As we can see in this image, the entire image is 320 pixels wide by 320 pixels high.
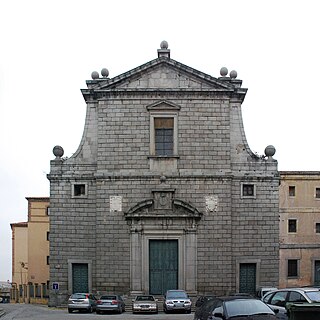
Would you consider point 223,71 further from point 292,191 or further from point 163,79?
point 292,191

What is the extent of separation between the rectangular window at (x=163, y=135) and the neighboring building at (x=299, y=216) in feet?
67.2

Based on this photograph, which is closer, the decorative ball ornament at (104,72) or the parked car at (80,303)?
the parked car at (80,303)

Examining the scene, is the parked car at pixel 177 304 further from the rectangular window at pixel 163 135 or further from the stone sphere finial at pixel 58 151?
the stone sphere finial at pixel 58 151

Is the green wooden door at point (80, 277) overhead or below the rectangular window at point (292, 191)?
below

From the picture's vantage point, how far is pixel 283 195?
193 feet

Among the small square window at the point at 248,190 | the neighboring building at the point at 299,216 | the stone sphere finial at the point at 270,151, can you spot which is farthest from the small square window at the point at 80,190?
the neighboring building at the point at 299,216

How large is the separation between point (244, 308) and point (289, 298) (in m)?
3.57

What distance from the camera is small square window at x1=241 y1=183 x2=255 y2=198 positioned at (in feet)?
131

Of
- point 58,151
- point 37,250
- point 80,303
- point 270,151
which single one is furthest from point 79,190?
point 37,250

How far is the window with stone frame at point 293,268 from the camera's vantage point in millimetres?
56594

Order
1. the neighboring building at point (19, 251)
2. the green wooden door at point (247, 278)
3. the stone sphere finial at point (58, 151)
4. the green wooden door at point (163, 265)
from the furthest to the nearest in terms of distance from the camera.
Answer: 1. the neighboring building at point (19, 251)
2. the stone sphere finial at point (58, 151)
3. the green wooden door at point (247, 278)
4. the green wooden door at point (163, 265)

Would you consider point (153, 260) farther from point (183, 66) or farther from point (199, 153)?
point (183, 66)

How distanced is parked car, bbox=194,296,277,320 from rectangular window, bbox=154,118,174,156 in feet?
71.0

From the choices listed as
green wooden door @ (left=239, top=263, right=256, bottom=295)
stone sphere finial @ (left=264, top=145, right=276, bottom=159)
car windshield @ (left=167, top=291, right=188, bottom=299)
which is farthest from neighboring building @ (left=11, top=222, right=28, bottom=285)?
car windshield @ (left=167, top=291, right=188, bottom=299)
